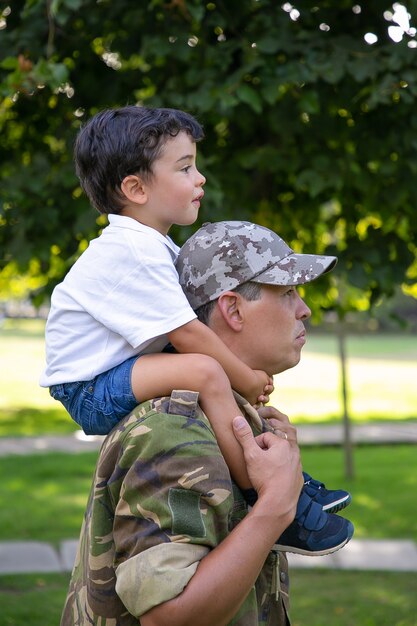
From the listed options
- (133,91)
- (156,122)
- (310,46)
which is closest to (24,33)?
(133,91)

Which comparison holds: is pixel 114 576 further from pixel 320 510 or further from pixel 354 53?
pixel 354 53

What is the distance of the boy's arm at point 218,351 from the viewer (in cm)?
213

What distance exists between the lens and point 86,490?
961 centimetres

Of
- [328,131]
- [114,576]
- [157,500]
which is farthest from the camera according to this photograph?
[328,131]

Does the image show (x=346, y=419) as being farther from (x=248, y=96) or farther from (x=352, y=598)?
(x=248, y=96)

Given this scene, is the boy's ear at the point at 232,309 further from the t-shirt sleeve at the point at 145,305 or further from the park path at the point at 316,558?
the park path at the point at 316,558

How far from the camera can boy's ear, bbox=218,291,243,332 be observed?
84.0 inches

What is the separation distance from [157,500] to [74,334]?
1.61 feet

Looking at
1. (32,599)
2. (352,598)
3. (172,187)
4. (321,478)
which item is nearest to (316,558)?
(352,598)

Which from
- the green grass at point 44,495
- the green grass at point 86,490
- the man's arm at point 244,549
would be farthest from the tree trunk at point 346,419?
the man's arm at point 244,549

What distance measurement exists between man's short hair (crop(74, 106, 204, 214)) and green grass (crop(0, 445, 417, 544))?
5802 mm

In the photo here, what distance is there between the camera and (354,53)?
473 centimetres

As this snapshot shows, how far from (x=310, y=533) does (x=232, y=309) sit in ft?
1.65

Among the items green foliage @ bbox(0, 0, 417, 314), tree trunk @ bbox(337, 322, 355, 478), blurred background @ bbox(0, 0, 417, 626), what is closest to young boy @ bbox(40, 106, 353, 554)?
blurred background @ bbox(0, 0, 417, 626)
